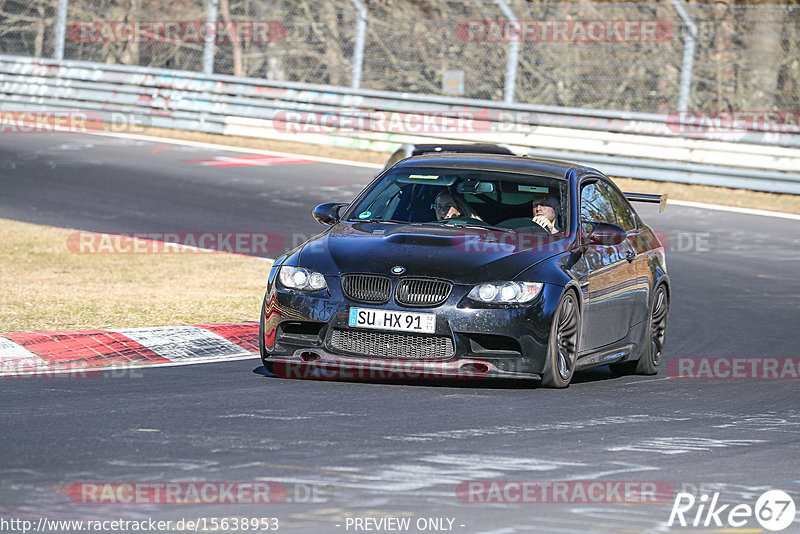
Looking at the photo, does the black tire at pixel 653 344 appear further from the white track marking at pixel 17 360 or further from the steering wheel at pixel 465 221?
the white track marking at pixel 17 360

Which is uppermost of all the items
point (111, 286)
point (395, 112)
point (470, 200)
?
point (395, 112)

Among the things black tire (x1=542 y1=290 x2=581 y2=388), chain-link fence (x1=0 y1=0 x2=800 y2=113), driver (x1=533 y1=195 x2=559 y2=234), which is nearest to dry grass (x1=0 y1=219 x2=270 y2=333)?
driver (x1=533 y1=195 x2=559 y2=234)

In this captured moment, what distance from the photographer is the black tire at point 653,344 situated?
10.2 m

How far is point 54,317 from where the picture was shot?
10953 mm

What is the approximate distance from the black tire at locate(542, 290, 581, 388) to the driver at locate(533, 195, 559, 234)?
0.74 meters

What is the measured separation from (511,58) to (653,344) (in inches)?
547

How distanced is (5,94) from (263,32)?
5.91 metres

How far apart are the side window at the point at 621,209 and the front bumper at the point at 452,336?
2.10m

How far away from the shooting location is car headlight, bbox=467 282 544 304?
8.32m

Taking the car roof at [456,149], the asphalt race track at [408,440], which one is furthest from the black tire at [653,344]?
the car roof at [456,149]

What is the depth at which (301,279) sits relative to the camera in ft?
28.2
